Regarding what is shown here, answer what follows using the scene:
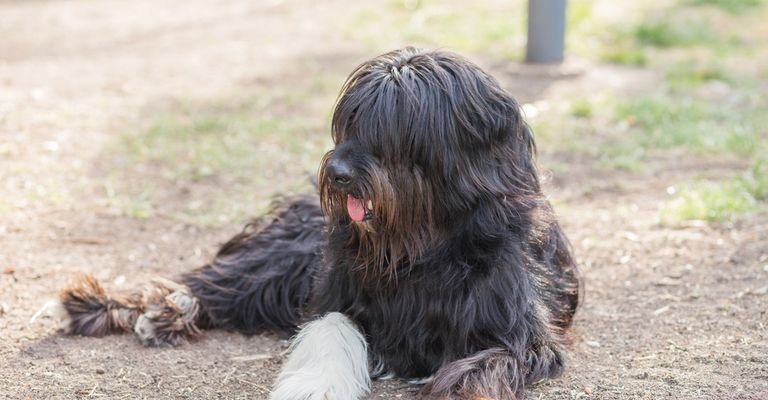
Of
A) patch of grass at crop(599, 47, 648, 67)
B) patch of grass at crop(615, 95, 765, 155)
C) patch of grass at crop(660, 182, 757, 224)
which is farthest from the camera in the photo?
patch of grass at crop(599, 47, 648, 67)

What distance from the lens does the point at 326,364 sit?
161 inches

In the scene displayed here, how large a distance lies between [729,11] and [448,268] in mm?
9857

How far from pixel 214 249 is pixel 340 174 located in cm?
259

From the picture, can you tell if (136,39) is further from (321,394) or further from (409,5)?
(321,394)

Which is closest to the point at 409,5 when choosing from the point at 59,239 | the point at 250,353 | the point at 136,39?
the point at 136,39

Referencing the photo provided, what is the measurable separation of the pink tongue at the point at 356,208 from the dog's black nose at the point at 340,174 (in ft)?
0.29

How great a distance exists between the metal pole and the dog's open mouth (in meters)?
6.33

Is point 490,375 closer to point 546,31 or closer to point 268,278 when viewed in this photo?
point 268,278

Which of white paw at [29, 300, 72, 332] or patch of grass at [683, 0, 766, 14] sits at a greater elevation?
patch of grass at [683, 0, 766, 14]

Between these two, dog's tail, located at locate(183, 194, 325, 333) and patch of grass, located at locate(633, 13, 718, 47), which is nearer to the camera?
dog's tail, located at locate(183, 194, 325, 333)

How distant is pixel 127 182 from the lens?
283 inches

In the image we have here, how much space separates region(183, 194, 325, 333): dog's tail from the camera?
5094mm

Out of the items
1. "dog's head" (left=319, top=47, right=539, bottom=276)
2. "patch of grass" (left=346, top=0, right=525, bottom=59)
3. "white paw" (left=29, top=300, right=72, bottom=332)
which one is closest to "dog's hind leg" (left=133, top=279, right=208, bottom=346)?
"white paw" (left=29, top=300, right=72, bottom=332)

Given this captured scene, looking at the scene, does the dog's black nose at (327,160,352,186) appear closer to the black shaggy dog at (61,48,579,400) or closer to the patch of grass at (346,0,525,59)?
the black shaggy dog at (61,48,579,400)
